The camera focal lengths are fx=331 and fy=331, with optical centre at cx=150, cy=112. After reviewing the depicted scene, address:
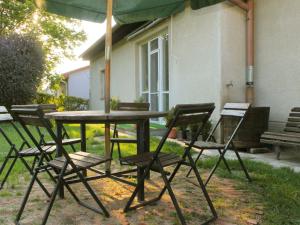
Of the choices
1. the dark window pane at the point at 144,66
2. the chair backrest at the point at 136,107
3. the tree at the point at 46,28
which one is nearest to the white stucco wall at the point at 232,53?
the chair backrest at the point at 136,107

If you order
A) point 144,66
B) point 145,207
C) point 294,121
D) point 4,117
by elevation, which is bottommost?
point 145,207

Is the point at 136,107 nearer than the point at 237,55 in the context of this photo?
Yes

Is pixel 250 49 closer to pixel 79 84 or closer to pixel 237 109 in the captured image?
pixel 237 109

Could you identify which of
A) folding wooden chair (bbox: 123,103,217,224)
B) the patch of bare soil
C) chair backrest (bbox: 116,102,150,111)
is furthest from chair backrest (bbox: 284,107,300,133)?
folding wooden chair (bbox: 123,103,217,224)

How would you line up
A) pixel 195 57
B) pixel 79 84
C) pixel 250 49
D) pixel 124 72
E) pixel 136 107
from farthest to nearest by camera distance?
pixel 79 84, pixel 124 72, pixel 195 57, pixel 250 49, pixel 136 107

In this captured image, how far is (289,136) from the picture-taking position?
5.27 meters

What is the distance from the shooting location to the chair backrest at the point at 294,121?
5.60 metres

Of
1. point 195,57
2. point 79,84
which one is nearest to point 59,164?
point 195,57

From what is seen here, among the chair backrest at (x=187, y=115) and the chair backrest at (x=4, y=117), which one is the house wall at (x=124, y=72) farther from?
the chair backrest at (x=187, y=115)

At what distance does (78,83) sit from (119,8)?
26.7m

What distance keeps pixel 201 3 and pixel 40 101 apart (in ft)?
42.1

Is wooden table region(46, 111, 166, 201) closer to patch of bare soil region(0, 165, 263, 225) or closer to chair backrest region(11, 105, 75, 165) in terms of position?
chair backrest region(11, 105, 75, 165)

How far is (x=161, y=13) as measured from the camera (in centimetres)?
468

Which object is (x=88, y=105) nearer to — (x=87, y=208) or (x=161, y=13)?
(x=161, y=13)
